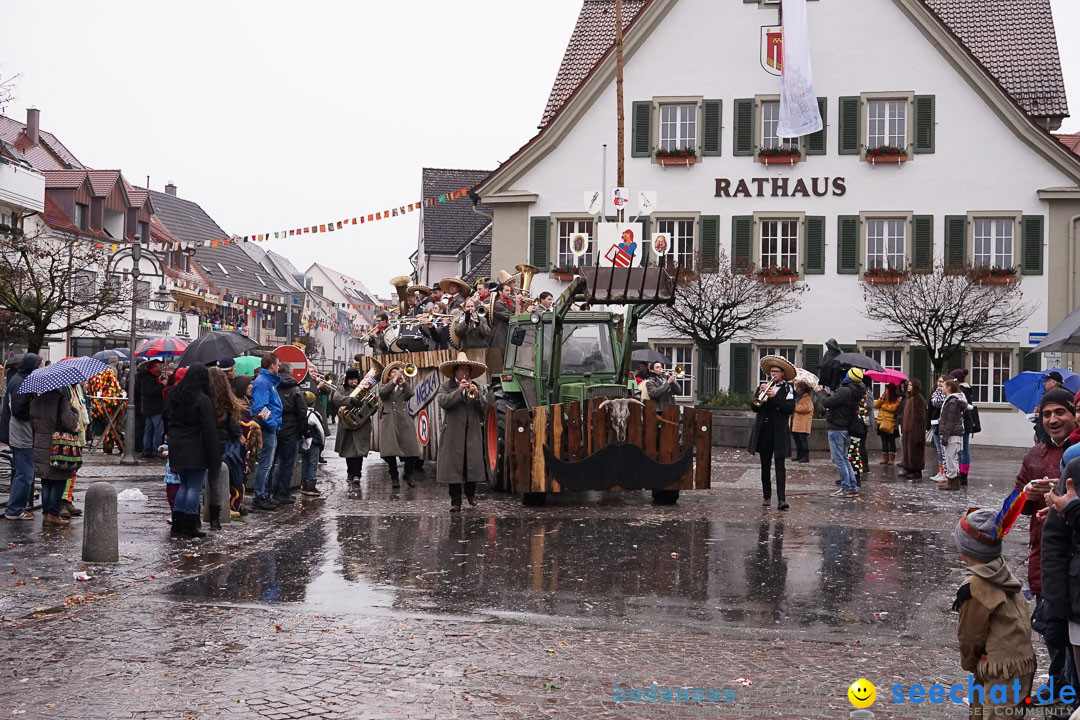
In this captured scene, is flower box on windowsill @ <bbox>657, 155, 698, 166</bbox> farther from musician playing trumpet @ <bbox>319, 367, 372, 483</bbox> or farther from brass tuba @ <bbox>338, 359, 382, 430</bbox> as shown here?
brass tuba @ <bbox>338, 359, 382, 430</bbox>

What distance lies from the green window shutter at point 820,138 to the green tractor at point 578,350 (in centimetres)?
1804

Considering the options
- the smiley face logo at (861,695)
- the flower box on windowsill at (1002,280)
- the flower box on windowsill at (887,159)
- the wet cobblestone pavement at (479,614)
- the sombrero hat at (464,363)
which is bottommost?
the wet cobblestone pavement at (479,614)

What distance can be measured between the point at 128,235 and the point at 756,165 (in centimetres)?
3015

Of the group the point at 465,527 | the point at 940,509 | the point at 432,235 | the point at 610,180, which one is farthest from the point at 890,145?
the point at 432,235

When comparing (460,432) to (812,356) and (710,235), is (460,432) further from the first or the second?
(812,356)

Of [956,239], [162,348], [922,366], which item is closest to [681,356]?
[922,366]

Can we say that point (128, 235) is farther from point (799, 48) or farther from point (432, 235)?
point (799, 48)

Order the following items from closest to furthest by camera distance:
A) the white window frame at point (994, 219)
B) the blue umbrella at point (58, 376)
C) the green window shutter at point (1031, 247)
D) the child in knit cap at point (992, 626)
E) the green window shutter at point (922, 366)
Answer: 1. the child in knit cap at point (992, 626)
2. the blue umbrella at point (58, 376)
3. the green window shutter at point (1031, 247)
4. the white window frame at point (994, 219)
5. the green window shutter at point (922, 366)

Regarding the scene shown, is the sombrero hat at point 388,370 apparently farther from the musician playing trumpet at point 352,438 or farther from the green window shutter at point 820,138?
the green window shutter at point 820,138

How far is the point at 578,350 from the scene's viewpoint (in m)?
16.2

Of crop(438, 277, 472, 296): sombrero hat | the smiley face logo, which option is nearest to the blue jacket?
crop(438, 277, 472, 296): sombrero hat

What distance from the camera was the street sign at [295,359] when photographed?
16062 mm

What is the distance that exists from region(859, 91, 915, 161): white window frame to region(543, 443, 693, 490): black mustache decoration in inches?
795

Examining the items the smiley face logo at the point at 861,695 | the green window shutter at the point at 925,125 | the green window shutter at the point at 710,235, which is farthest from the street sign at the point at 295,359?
A: the green window shutter at the point at 925,125
